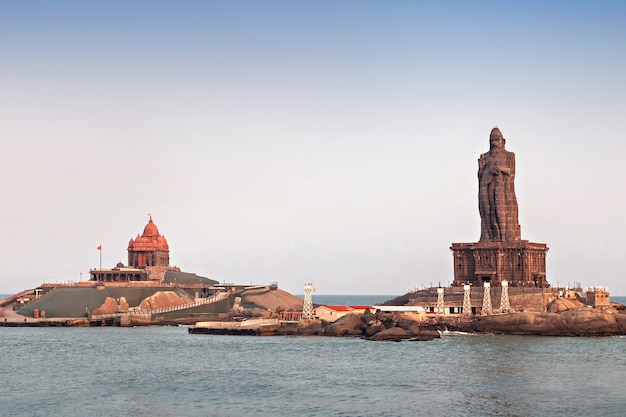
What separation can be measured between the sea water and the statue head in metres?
54.6

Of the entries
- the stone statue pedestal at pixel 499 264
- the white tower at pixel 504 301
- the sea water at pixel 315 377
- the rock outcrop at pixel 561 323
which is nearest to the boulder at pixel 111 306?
the sea water at pixel 315 377

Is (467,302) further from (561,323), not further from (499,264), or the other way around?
(561,323)

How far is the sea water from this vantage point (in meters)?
73.1

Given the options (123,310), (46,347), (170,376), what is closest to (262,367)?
(170,376)

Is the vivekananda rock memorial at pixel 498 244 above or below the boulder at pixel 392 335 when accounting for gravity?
above

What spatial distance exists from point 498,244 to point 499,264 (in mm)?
3683

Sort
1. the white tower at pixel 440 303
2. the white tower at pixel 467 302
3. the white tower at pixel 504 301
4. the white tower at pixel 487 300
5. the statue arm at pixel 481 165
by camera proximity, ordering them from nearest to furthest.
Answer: the white tower at pixel 487 300
the white tower at pixel 504 301
the white tower at pixel 467 302
the white tower at pixel 440 303
the statue arm at pixel 481 165

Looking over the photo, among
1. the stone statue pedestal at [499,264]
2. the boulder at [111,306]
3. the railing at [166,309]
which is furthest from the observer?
the boulder at [111,306]

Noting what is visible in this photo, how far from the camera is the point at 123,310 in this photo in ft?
595

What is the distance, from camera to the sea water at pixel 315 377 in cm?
7306

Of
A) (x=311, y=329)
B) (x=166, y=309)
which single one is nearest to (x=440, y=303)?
(x=311, y=329)

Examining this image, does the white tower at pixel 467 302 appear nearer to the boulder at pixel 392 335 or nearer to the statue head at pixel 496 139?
the boulder at pixel 392 335

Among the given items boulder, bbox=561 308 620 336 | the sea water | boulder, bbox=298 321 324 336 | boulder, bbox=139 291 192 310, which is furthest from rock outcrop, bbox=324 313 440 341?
boulder, bbox=139 291 192 310

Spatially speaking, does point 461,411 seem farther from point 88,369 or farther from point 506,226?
point 506,226
